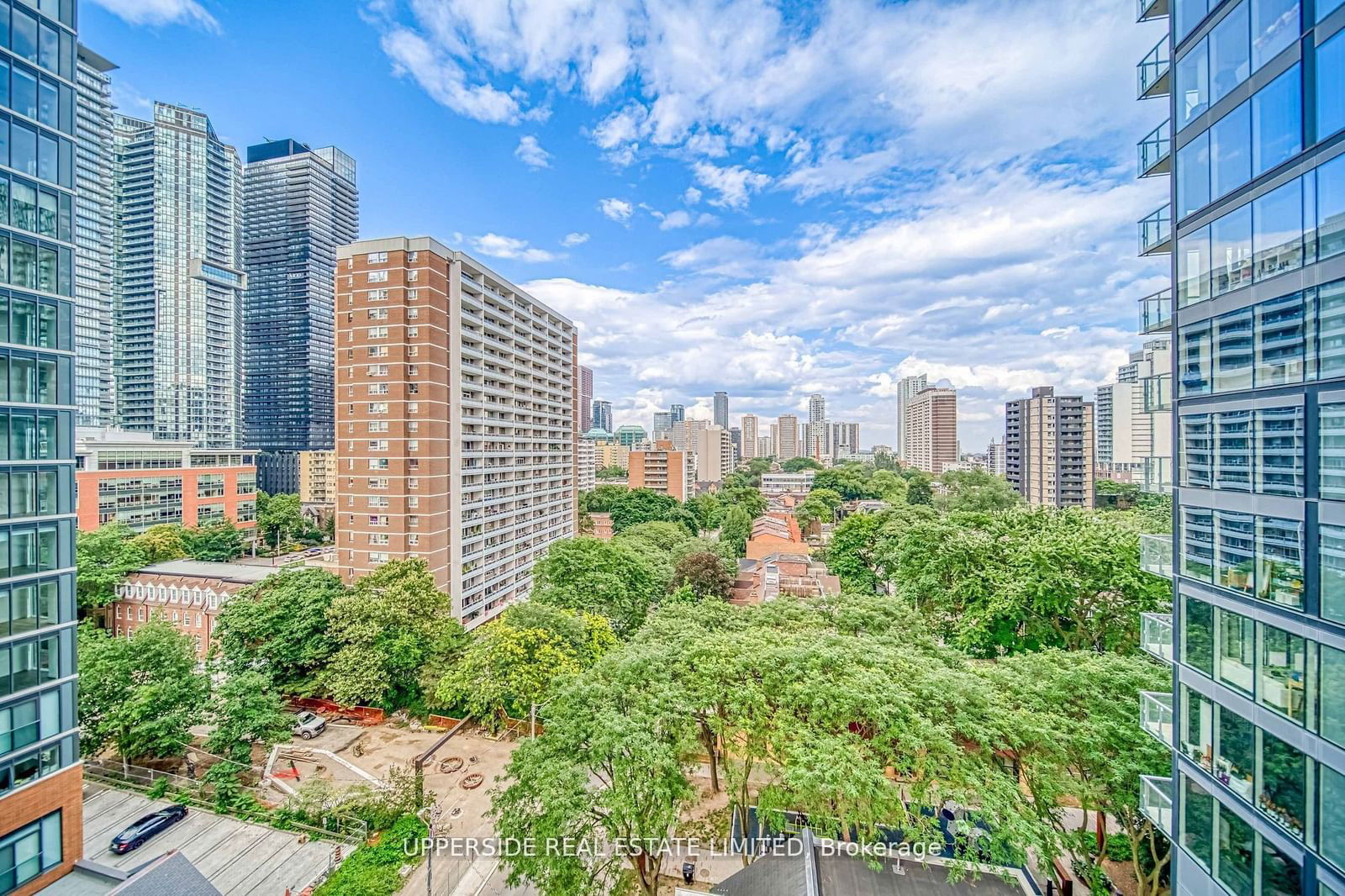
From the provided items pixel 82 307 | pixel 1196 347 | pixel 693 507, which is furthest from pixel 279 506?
pixel 1196 347

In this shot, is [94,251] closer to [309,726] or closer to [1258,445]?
[309,726]

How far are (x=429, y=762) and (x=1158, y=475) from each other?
21654 millimetres

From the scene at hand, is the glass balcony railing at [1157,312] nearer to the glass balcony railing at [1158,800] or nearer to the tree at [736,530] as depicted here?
the glass balcony railing at [1158,800]

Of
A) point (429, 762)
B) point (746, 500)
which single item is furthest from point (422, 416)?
point (746, 500)

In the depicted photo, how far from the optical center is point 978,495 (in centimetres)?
5300

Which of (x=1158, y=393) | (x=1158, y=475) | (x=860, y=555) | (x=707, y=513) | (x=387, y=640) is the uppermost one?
(x=1158, y=393)

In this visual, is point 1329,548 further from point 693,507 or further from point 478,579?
point 693,507

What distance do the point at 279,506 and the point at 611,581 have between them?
1808 inches

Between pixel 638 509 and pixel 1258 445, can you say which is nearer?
pixel 1258 445

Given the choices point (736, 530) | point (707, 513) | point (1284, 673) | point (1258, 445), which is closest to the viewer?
point (1284, 673)

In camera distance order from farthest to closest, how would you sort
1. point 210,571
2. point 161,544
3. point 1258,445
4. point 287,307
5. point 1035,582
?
point 287,307 < point 161,544 < point 210,571 < point 1035,582 < point 1258,445

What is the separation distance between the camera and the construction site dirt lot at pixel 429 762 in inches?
620

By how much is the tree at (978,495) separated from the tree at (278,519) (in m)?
63.3

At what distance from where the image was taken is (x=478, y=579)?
108ft
